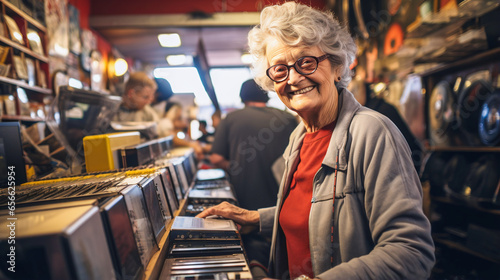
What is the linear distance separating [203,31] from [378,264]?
6230mm

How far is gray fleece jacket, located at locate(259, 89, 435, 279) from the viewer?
2.94ft

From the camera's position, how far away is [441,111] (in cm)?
355

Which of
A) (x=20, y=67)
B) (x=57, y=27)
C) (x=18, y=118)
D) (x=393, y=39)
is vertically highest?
(x=57, y=27)

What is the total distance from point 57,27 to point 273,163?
3803mm

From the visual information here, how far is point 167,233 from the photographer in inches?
48.3

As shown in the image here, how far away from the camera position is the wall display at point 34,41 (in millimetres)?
3571

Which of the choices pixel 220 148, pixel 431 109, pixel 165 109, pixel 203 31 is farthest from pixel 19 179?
pixel 203 31

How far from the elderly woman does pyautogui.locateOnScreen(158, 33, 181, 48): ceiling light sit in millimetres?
5722

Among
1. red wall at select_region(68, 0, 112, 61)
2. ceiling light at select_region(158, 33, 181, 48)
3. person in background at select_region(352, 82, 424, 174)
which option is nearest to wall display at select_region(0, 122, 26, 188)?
person in background at select_region(352, 82, 424, 174)

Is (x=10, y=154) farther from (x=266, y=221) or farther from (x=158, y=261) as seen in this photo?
(x=266, y=221)

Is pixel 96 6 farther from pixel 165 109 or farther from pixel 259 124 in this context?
pixel 259 124

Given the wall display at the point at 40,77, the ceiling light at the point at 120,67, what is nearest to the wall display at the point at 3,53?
the wall display at the point at 40,77

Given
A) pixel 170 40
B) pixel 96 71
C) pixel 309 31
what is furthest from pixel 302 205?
pixel 170 40

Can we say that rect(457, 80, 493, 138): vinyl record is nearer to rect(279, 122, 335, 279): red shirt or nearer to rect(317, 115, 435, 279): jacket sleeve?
rect(279, 122, 335, 279): red shirt
